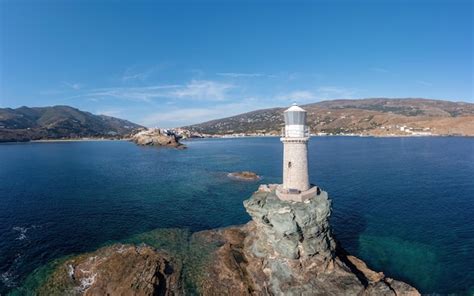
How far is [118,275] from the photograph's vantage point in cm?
1820

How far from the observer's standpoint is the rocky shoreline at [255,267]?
17.4m

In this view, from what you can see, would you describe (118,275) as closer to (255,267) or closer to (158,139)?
(255,267)

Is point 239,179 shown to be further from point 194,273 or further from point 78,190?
point 194,273

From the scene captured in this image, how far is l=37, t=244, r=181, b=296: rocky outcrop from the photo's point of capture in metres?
17.1

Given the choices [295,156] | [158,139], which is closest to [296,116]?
[295,156]

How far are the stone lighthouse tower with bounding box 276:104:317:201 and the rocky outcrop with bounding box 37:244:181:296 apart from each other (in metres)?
9.86

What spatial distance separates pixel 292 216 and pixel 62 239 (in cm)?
2112

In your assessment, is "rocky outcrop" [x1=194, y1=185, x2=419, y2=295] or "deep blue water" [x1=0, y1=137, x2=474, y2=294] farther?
"deep blue water" [x1=0, y1=137, x2=474, y2=294]

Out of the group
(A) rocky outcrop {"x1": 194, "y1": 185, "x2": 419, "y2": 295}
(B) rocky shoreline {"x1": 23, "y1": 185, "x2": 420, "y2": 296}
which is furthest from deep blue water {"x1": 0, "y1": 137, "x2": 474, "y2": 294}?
(A) rocky outcrop {"x1": 194, "y1": 185, "x2": 419, "y2": 295}

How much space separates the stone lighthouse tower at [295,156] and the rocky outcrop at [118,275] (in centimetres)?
986

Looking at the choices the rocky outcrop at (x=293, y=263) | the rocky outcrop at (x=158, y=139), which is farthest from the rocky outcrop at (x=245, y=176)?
the rocky outcrop at (x=158, y=139)

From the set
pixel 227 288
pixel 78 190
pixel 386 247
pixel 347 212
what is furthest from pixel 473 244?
pixel 78 190

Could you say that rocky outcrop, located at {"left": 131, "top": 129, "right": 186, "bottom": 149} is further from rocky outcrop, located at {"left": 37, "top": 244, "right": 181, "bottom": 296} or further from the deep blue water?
rocky outcrop, located at {"left": 37, "top": 244, "right": 181, "bottom": 296}

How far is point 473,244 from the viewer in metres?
23.7
